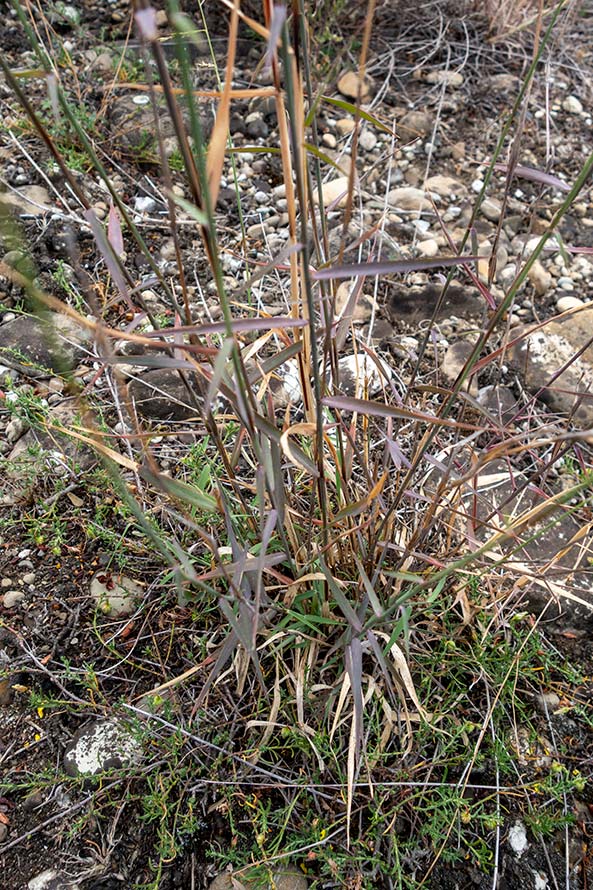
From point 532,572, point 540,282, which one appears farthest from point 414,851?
point 540,282

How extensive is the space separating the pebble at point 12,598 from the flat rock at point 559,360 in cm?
124

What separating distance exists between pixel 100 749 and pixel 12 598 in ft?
1.14

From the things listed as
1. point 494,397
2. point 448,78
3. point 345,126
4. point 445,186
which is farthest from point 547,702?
point 448,78

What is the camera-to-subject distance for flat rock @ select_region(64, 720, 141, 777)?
43.3 inches

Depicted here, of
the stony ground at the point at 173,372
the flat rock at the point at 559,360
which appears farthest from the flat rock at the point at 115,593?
the flat rock at the point at 559,360

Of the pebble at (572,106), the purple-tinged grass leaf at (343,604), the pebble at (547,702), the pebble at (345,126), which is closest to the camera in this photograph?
the purple-tinged grass leaf at (343,604)

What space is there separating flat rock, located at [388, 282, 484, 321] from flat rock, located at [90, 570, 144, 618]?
988 mm

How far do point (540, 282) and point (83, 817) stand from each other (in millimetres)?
1674

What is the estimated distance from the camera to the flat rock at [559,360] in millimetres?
1639

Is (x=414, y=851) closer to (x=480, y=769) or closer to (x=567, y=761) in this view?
(x=480, y=769)

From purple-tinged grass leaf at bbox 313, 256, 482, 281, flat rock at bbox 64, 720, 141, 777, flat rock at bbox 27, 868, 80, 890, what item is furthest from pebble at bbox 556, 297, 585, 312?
flat rock at bbox 27, 868, 80, 890

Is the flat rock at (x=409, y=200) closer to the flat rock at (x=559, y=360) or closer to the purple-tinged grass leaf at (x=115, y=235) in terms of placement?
the flat rock at (x=559, y=360)

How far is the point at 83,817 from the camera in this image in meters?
1.04

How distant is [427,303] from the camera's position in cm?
180
